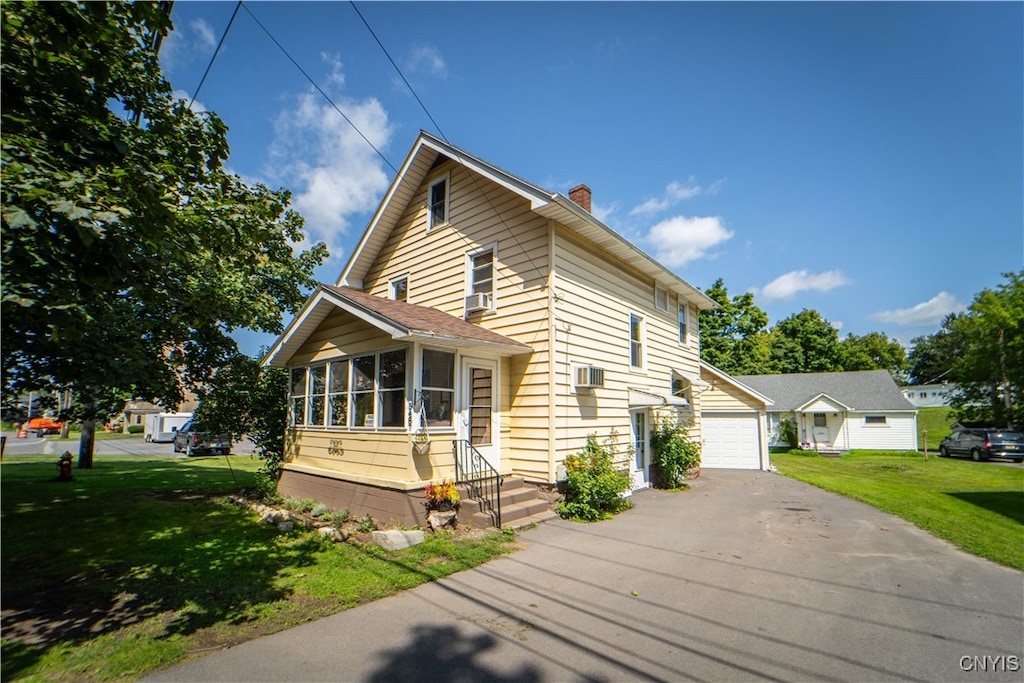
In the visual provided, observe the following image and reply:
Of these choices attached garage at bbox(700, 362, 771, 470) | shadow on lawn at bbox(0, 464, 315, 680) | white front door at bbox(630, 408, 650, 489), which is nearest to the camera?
shadow on lawn at bbox(0, 464, 315, 680)

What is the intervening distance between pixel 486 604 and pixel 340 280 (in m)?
12.4

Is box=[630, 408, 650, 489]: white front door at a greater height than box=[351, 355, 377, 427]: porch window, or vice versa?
box=[351, 355, 377, 427]: porch window

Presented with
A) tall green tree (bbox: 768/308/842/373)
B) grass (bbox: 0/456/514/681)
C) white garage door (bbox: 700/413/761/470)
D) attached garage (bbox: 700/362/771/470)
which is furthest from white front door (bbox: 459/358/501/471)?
tall green tree (bbox: 768/308/842/373)

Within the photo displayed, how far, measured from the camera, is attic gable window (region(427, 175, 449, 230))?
12.7 metres

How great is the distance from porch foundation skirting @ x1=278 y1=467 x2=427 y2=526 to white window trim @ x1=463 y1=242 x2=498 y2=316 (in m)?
4.94

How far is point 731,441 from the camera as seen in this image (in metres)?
19.5

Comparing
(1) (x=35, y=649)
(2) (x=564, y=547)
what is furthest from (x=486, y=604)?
(1) (x=35, y=649)

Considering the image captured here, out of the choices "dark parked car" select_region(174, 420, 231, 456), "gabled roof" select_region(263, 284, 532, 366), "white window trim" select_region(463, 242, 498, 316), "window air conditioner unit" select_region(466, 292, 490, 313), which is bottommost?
"dark parked car" select_region(174, 420, 231, 456)

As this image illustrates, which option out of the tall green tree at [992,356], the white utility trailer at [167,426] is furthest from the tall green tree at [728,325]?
the white utility trailer at [167,426]

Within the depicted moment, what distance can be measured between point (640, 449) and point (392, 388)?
7923 mm

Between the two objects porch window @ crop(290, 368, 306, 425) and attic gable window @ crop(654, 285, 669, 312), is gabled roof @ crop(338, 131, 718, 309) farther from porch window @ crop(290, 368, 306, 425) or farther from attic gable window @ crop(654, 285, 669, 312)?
porch window @ crop(290, 368, 306, 425)

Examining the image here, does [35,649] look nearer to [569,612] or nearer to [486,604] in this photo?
[486,604]

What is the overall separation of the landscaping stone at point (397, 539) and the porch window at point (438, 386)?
202cm

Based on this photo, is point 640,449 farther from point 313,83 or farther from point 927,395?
point 927,395
